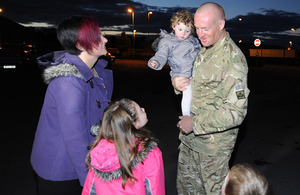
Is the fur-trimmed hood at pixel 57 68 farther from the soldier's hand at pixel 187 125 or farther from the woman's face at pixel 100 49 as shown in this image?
the soldier's hand at pixel 187 125

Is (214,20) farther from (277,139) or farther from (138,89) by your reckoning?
(138,89)

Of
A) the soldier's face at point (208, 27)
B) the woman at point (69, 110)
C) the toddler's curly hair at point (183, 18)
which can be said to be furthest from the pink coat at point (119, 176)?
the toddler's curly hair at point (183, 18)

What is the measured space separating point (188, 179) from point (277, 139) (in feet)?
13.8

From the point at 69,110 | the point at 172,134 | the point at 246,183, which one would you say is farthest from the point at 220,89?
the point at 172,134

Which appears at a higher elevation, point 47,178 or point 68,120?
point 68,120

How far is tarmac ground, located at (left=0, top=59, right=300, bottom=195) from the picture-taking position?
4.70 meters

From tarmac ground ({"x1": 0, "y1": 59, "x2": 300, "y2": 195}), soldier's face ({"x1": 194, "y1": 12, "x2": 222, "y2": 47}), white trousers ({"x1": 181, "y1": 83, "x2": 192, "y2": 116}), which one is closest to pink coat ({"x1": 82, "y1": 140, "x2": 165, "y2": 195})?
white trousers ({"x1": 181, "y1": 83, "x2": 192, "y2": 116})

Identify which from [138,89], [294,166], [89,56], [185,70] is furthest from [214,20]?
[138,89]

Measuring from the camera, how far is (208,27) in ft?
8.99

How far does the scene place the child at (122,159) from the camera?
221 centimetres

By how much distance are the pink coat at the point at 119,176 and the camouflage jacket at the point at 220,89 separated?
2.09ft

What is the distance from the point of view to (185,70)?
3572 millimetres

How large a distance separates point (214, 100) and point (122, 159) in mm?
1061

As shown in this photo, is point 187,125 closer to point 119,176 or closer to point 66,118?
point 119,176
